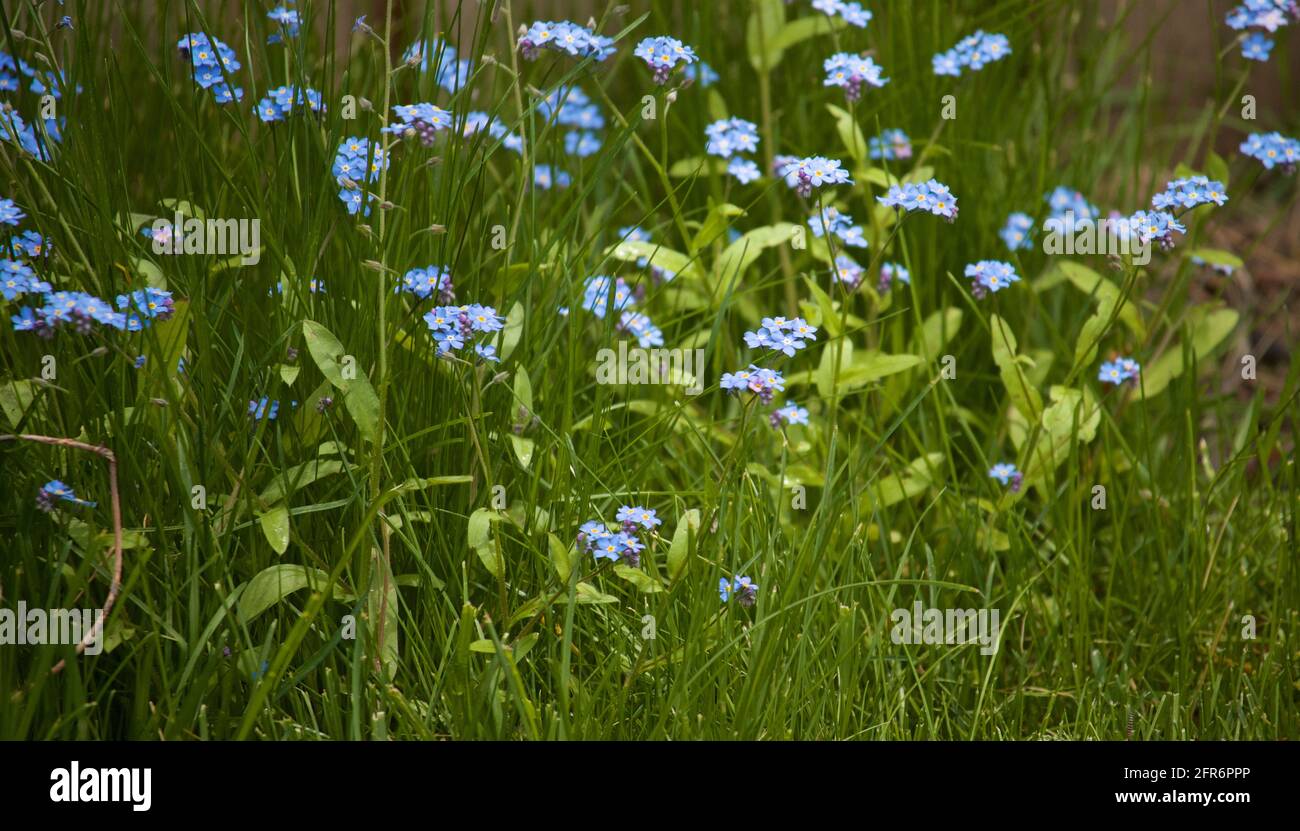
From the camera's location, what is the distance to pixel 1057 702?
275 centimetres

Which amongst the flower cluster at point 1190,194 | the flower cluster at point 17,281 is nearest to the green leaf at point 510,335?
the flower cluster at point 17,281

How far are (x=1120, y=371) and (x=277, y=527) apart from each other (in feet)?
6.95

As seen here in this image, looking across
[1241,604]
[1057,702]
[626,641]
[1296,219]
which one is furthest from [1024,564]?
[1296,219]

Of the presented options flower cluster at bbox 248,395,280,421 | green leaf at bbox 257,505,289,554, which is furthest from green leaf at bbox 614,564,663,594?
flower cluster at bbox 248,395,280,421

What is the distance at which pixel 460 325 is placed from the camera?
2.28m

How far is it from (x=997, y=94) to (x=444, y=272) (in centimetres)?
220

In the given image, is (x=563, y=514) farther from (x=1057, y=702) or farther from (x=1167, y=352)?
(x=1167, y=352)

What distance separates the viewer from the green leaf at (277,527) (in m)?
2.19

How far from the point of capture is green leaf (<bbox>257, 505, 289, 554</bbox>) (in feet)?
7.18

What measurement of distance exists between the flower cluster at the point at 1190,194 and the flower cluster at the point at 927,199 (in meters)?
0.47

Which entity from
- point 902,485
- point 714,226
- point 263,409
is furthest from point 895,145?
point 263,409

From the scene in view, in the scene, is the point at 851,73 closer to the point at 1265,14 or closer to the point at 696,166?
the point at 696,166

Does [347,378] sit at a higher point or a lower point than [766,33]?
lower
